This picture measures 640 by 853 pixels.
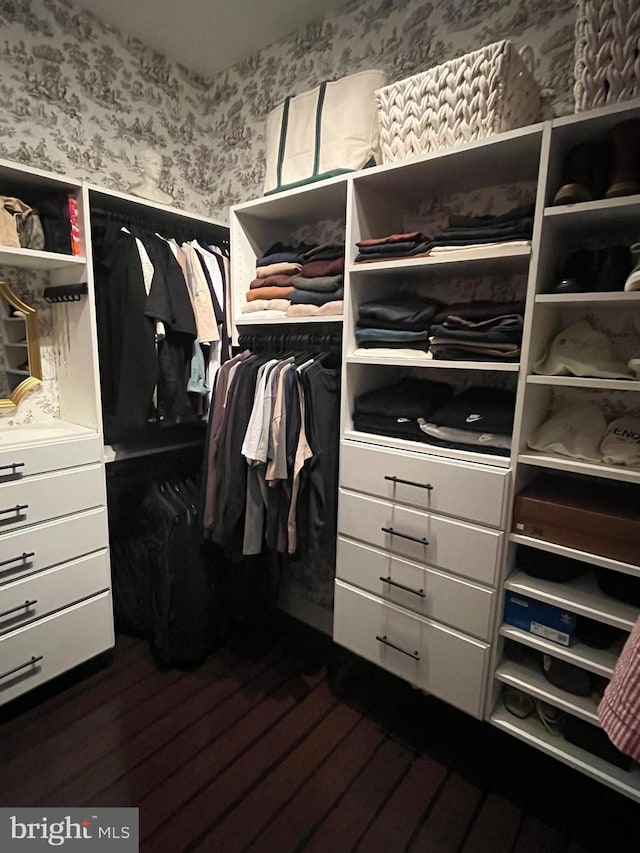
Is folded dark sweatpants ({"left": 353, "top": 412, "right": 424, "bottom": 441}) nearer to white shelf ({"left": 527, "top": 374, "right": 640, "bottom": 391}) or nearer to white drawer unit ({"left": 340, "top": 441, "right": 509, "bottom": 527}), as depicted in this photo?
white drawer unit ({"left": 340, "top": 441, "right": 509, "bottom": 527})

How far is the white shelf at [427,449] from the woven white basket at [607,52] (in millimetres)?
931

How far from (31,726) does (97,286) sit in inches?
65.6

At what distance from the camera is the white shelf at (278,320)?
1643 millimetres

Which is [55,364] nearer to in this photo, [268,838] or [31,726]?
[31,726]

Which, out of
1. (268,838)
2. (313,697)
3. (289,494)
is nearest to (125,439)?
(289,494)

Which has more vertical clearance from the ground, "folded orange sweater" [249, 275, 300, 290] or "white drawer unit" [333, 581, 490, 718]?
"folded orange sweater" [249, 275, 300, 290]

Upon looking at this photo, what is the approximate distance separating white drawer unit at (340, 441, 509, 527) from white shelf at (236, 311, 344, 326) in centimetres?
46

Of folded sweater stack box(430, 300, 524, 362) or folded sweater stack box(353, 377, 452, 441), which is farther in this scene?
folded sweater stack box(353, 377, 452, 441)

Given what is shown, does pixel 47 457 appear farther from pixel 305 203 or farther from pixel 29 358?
pixel 305 203

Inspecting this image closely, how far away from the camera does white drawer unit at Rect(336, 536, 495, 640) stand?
139cm

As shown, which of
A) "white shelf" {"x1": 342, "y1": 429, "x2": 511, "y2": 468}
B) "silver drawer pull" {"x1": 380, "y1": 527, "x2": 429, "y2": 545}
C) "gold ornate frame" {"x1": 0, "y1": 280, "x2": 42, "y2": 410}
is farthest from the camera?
"gold ornate frame" {"x1": 0, "y1": 280, "x2": 42, "y2": 410}

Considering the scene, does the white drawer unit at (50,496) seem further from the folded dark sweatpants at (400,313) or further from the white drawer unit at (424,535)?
the folded dark sweatpants at (400,313)

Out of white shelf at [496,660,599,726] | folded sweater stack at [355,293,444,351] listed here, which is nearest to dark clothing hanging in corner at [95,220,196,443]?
folded sweater stack at [355,293,444,351]

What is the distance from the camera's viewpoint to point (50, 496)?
5.38 ft
